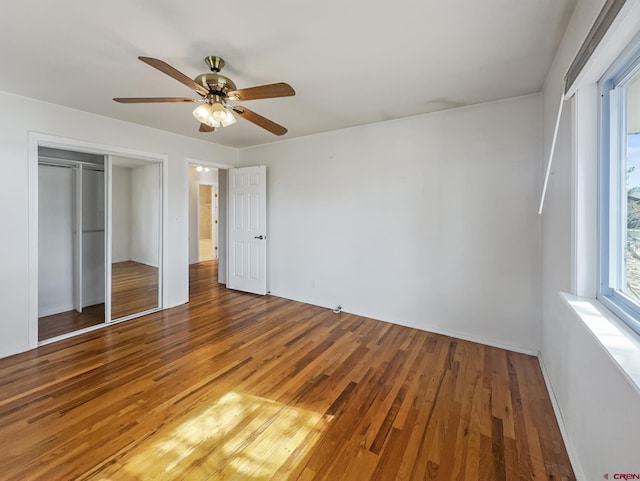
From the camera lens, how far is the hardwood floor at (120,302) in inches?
131

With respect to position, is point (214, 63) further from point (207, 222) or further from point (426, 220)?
point (207, 222)

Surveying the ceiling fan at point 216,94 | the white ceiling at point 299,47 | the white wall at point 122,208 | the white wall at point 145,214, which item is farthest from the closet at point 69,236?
the ceiling fan at point 216,94

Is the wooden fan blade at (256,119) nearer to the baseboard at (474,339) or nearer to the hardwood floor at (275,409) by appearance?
the hardwood floor at (275,409)

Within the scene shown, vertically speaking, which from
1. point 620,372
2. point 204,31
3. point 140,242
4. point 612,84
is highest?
point 204,31

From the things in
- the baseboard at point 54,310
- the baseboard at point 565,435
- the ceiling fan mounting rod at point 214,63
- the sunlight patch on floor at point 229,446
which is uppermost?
the ceiling fan mounting rod at point 214,63

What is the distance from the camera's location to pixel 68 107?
2996 mm

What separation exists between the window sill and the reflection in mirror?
444 centimetres

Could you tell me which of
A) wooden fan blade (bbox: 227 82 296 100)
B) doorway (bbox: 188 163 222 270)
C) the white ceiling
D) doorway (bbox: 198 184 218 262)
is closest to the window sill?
the white ceiling

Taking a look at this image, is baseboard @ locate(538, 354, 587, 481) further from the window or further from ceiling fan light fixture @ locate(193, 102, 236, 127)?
ceiling fan light fixture @ locate(193, 102, 236, 127)

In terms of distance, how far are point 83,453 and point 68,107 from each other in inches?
129

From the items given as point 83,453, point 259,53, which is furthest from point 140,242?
point 259,53

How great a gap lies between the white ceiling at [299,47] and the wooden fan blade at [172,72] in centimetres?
26

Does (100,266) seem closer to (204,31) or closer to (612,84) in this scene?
(204,31)

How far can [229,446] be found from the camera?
164 centimetres
